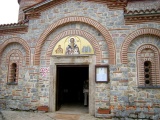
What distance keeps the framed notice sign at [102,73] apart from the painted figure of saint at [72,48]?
1.25 meters

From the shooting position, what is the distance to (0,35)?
891 cm

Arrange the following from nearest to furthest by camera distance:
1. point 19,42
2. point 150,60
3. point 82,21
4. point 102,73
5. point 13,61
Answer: point 150,60
point 102,73
point 82,21
point 19,42
point 13,61

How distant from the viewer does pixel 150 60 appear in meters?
6.75

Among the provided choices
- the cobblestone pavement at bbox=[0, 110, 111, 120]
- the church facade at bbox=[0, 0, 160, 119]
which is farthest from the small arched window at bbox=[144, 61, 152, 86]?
the cobblestone pavement at bbox=[0, 110, 111, 120]

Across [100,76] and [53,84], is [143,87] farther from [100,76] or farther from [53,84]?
[53,84]

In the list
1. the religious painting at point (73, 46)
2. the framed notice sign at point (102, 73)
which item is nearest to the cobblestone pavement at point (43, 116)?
the framed notice sign at point (102, 73)

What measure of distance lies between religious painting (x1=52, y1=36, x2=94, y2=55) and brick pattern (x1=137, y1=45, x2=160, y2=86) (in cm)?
206

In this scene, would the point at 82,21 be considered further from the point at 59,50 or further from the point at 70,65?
the point at 70,65

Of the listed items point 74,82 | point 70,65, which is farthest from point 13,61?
point 74,82

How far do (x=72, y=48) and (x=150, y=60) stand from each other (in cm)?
337

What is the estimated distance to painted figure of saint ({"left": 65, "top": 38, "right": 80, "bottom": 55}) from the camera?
7.54 meters

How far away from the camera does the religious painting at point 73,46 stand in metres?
7.45

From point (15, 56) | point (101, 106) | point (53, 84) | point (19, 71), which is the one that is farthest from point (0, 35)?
point (101, 106)

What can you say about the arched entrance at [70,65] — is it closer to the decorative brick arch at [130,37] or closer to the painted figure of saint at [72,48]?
the painted figure of saint at [72,48]
